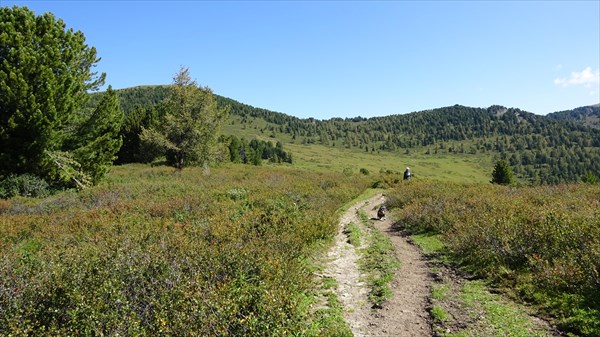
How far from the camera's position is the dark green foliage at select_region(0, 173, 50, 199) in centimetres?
2306

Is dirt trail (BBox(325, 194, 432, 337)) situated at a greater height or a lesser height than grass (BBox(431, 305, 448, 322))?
lesser

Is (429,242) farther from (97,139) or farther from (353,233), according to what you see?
Answer: (97,139)

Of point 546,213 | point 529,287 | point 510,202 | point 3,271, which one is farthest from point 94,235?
point 510,202

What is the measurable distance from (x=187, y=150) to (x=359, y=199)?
21.3 m

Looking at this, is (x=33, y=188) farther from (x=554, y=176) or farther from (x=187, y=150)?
(x=554, y=176)

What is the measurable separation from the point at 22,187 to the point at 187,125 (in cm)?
1792

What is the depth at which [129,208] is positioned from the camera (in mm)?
17766

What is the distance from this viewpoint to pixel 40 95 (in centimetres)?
2258

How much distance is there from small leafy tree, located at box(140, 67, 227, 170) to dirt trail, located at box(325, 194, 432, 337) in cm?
2874

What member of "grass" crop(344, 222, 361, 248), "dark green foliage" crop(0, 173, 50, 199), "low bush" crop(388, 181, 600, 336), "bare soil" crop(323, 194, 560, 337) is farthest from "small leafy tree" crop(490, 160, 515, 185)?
"dark green foliage" crop(0, 173, 50, 199)

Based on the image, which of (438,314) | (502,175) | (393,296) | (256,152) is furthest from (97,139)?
(256,152)

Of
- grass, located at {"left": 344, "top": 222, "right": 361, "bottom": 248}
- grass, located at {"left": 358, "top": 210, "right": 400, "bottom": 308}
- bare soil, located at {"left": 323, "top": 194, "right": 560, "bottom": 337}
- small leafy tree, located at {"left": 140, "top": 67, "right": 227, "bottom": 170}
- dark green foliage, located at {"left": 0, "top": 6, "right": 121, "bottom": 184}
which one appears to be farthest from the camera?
small leafy tree, located at {"left": 140, "top": 67, "right": 227, "bottom": 170}

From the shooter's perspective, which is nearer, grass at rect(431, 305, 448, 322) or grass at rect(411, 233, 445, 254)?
grass at rect(431, 305, 448, 322)

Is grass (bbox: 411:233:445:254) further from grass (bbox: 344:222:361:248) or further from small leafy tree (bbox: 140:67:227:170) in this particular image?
small leafy tree (bbox: 140:67:227:170)
